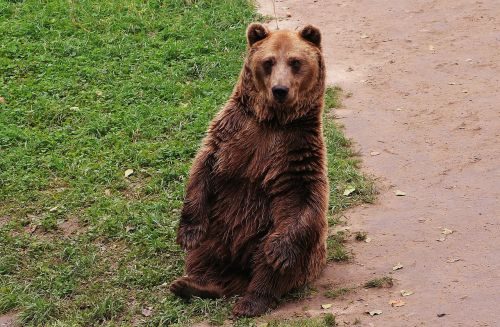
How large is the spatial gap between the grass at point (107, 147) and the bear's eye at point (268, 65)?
1666 mm

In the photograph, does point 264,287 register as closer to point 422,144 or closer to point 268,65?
point 268,65

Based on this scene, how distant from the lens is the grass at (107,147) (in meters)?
6.86

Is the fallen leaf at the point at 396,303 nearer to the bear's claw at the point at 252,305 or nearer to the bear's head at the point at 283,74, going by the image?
the bear's claw at the point at 252,305

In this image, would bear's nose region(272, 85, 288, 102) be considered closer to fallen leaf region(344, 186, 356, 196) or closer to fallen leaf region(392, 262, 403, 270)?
fallen leaf region(392, 262, 403, 270)

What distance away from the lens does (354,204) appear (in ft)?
26.1

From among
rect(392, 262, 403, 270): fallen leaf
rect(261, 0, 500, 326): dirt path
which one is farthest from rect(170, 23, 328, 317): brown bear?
rect(392, 262, 403, 270): fallen leaf

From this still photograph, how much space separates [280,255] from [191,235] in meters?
0.72

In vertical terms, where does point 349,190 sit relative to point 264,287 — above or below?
below

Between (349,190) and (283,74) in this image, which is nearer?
(283,74)

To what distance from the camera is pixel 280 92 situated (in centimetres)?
618

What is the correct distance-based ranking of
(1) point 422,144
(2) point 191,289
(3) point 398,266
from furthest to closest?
(1) point 422,144 < (3) point 398,266 < (2) point 191,289

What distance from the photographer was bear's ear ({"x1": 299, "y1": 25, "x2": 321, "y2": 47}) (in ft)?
21.4

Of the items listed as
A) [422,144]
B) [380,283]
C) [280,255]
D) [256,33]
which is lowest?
[422,144]

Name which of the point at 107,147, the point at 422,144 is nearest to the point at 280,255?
the point at 422,144
